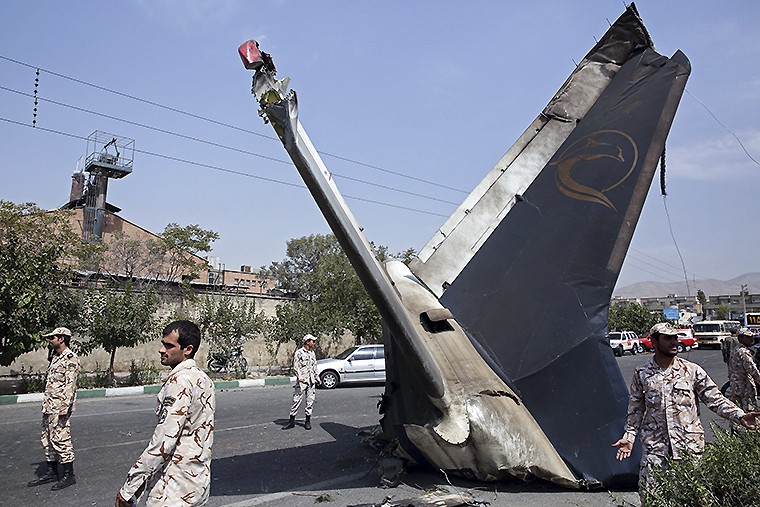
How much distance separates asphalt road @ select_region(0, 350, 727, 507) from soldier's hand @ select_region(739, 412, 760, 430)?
1.29 metres

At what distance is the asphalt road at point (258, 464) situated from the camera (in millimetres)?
5988

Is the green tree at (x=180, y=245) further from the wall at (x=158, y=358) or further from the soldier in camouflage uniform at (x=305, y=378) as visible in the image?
the soldier in camouflage uniform at (x=305, y=378)

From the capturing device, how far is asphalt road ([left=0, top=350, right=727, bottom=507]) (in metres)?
5.99

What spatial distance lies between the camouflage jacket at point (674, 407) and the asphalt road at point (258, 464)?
0.71 meters

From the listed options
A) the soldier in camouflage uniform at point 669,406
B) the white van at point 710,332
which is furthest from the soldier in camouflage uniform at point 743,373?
→ the white van at point 710,332

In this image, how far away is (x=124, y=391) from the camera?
17.2 m

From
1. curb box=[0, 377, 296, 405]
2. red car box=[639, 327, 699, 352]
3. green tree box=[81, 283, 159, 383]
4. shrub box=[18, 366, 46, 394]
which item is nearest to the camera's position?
curb box=[0, 377, 296, 405]

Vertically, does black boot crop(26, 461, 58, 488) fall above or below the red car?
below

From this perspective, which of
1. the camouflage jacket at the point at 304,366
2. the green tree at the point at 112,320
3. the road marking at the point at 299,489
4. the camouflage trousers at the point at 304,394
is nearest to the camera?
the road marking at the point at 299,489

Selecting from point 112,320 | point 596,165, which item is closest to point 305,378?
point 596,165

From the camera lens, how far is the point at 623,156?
7.69 m

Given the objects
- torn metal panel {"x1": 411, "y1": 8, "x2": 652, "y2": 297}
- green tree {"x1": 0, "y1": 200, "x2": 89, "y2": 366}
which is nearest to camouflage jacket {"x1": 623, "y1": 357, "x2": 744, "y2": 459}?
torn metal panel {"x1": 411, "y1": 8, "x2": 652, "y2": 297}

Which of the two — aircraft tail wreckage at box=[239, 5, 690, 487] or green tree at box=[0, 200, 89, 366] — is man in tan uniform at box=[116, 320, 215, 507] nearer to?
aircraft tail wreckage at box=[239, 5, 690, 487]

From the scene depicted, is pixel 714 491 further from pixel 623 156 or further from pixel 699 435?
pixel 623 156
